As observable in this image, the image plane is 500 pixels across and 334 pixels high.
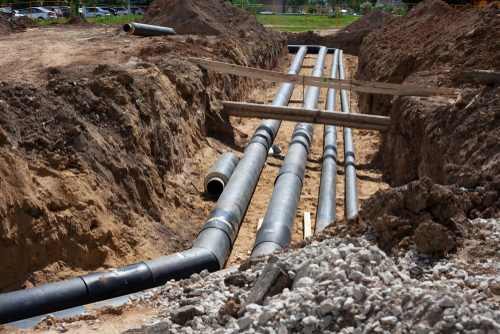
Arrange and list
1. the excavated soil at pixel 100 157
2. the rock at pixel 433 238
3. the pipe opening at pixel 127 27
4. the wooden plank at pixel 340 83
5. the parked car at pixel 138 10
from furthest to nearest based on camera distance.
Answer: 1. the parked car at pixel 138 10
2. the pipe opening at pixel 127 27
3. the wooden plank at pixel 340 83
4. the excavated soil at pixel 100 157
5. the rock at pixel 433 238

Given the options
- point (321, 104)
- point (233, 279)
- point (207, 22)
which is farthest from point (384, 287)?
point (207, 22)

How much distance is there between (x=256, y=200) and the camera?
1051cm

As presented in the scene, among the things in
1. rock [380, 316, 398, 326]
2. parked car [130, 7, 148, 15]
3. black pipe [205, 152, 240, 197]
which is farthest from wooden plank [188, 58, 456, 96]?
parked car [130, 7, 148, 15]

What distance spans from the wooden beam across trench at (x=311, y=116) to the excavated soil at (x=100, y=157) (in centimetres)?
68

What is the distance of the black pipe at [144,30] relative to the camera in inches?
650

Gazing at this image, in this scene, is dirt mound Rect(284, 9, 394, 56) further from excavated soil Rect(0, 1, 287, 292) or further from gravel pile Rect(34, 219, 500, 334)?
gravel pile Rect(34, 219, 500, 334)

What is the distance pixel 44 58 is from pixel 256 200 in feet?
24.8

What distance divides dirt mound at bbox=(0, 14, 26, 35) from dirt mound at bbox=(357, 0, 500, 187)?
15.8 meters

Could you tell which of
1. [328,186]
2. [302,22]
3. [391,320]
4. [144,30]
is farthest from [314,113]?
[302,22]

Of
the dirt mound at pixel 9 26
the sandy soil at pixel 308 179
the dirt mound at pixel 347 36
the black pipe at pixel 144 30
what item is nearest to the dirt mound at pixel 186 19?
the black pipe at pixel 144 30

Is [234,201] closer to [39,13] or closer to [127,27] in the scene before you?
[127,27]

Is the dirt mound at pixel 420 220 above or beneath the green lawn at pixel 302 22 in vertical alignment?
beneath

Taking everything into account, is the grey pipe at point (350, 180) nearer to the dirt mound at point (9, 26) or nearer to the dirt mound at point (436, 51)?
the dirt mound at point (436, 51)

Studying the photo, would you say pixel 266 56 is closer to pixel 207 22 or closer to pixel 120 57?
pixel 207 22
